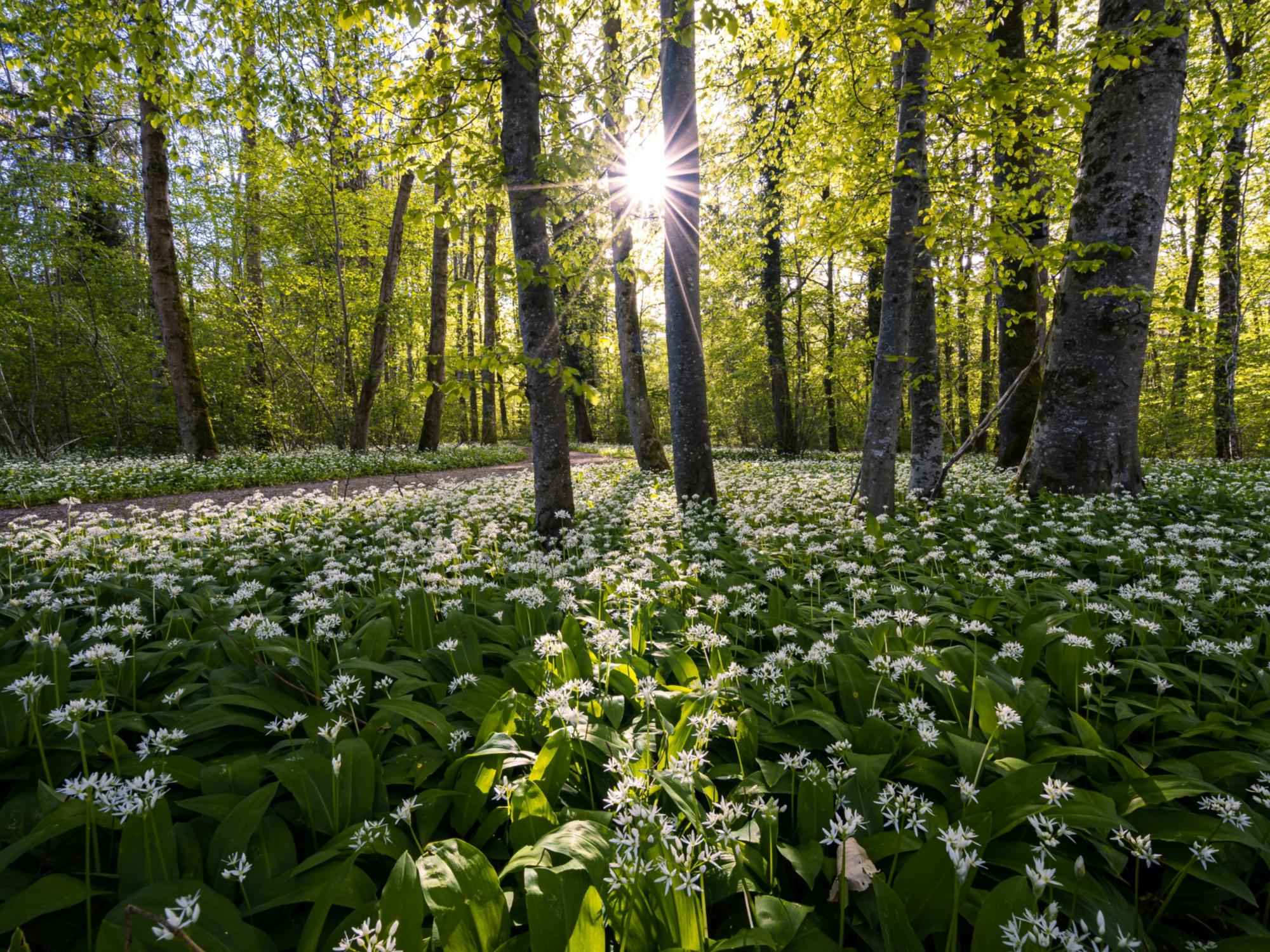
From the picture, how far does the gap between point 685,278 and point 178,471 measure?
36.5 ft

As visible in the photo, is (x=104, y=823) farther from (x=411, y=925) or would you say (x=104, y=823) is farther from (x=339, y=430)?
(x=339, y=430)

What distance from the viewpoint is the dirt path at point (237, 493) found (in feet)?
24.6

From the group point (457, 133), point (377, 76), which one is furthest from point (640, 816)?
point (377, 76)

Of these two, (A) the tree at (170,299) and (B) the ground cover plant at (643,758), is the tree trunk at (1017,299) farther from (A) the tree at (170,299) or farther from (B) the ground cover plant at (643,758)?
(A) the tree at (170,299)

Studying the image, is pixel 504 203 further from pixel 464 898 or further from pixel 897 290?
pixel 464 898

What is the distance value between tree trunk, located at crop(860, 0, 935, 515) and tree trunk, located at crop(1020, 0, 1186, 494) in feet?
5.83

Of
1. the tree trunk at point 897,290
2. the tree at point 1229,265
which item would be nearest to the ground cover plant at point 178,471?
the tree trunk at point 897,290

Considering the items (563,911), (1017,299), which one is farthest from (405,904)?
(1017,299)

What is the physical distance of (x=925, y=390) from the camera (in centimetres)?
737

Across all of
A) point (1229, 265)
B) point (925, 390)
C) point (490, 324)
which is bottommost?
point (925, 390)

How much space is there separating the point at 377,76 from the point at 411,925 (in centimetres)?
842

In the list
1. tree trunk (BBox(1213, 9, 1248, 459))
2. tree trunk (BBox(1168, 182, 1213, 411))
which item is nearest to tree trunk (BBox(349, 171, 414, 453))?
tree trunk (BBox(1213, 9, 1248, 459))

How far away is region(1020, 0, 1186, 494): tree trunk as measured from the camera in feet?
18.0

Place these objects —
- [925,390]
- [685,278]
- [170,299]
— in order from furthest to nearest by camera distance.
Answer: [170,299] → [925,390] → [685,278]
